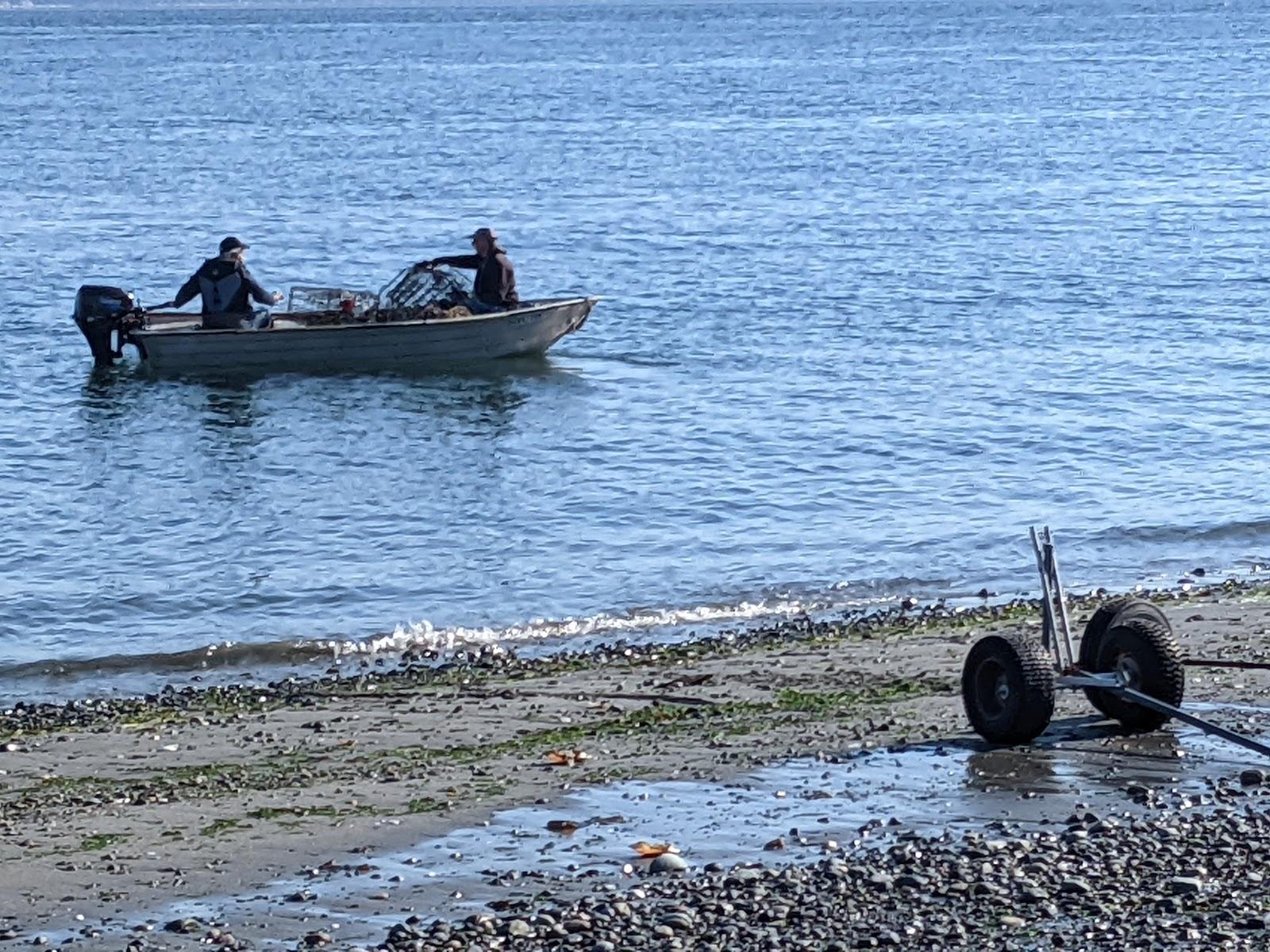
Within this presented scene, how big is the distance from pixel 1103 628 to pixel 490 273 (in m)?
17.3

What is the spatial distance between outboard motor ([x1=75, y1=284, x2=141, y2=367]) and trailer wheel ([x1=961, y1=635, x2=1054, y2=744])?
1899 cm

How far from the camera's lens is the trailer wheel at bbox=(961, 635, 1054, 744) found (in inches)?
441

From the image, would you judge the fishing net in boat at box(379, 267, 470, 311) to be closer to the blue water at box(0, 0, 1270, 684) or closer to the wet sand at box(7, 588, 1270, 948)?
the blue water at box(0, 0, 1270, 684)

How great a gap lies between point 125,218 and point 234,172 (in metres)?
11.4

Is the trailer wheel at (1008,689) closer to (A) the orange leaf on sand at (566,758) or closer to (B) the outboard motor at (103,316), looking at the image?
(A) the orange leaf on sand at (566,758)

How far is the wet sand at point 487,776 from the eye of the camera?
9297 mm

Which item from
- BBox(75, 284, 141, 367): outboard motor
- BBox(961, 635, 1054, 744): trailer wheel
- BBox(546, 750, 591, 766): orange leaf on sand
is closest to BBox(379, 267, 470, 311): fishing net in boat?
BBox(75, 284, 141, 367): outboard motor

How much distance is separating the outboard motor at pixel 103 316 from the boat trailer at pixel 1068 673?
61.9 ft

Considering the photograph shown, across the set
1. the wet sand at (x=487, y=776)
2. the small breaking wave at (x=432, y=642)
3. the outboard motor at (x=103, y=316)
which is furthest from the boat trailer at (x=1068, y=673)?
the outboard motor at (x=103, y=316)

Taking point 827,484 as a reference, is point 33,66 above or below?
above

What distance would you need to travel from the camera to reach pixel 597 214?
46.7 m

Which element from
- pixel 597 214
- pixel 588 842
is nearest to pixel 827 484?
pixel 588 842

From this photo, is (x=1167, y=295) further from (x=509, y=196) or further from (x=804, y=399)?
(x=509, y=196)

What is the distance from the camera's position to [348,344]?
91.3 feet
